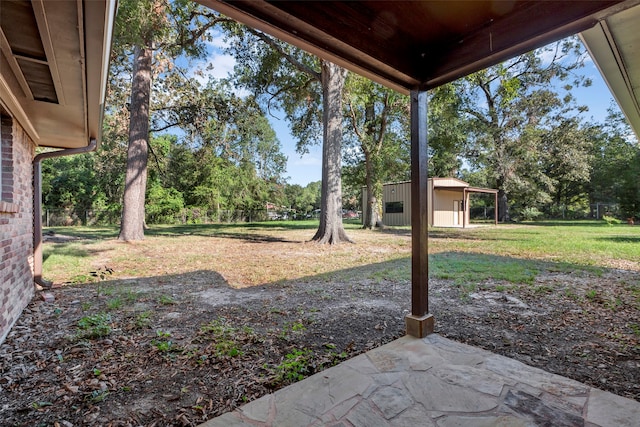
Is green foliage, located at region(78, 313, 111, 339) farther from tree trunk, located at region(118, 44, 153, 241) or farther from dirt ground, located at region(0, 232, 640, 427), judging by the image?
tree trunk, located at region(118, 44, 153, 241)

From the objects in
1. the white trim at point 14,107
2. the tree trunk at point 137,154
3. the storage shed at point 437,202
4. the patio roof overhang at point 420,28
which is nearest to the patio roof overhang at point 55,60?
the white trim at point 14,107

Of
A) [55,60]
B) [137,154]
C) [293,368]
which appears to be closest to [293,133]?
[137,154]

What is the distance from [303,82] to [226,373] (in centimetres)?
1135

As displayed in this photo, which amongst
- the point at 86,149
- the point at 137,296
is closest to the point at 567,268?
the point at 137,296

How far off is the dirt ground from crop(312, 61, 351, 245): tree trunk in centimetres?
464

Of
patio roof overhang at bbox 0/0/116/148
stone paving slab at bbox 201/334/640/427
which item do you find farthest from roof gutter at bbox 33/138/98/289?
stone paving slab at bbox 201/334/640/427

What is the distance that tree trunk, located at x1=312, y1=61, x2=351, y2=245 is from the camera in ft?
30.6

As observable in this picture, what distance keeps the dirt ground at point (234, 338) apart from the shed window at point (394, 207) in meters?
13.3

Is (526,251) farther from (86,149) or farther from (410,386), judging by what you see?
(86,149)

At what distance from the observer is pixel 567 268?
5.72 m

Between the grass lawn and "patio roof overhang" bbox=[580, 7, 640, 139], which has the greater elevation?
"patio roof overhang" bbox=[580, 7, 640, 139]

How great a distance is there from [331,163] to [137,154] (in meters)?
5.74

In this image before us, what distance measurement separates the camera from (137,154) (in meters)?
9.30

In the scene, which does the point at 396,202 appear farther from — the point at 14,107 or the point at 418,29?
the point at 14,107
